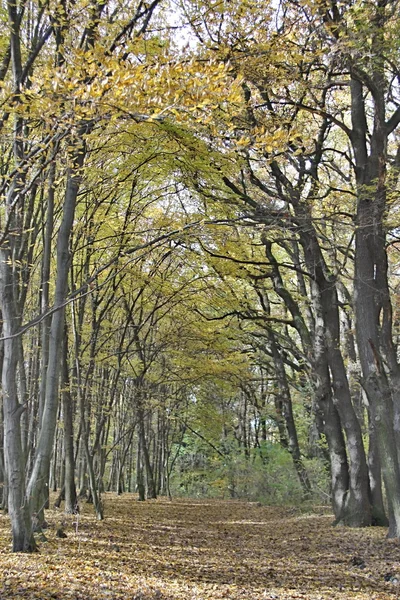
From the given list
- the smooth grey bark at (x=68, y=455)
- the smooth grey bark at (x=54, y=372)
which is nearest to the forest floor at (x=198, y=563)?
the smooth grey bark at (x=68, y=455)

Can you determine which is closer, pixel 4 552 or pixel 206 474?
pixel 4 552

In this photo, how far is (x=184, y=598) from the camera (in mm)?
4188

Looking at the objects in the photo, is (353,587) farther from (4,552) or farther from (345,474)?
(345,474)

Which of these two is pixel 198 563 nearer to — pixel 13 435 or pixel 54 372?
pixel 13 435

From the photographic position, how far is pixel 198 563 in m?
6.14

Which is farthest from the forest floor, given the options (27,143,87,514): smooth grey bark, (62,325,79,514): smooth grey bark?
(27,143,87,514): smooth grey bark

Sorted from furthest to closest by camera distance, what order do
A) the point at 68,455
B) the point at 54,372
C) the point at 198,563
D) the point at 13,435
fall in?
the point at 68,455 → the point at 198,563 → the point at 54,372 → the point at 13,435

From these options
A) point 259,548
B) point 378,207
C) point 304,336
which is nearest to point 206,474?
point 304,336

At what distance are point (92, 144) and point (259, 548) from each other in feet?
20.3

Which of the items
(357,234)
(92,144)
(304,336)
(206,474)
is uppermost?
(92,144)

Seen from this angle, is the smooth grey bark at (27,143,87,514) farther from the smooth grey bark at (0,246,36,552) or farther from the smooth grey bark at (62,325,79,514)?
the smooth grey bark at (62,325,79,514)

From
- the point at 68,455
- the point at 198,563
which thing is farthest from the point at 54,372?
the point at 68,455

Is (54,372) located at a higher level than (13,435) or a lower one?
higher

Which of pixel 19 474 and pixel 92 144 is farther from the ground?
pixel 92 144
